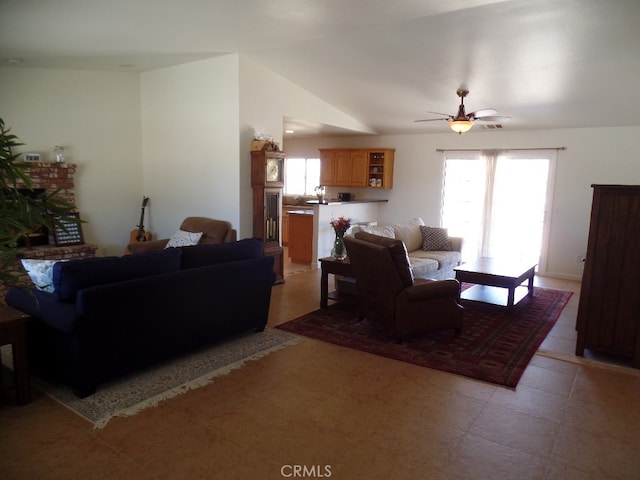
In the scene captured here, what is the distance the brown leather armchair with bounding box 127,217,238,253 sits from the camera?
5.83 m

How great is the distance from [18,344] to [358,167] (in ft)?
23.0

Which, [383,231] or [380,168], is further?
[380,168]

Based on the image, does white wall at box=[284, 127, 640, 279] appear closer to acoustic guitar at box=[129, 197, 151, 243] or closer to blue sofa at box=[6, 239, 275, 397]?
acoustic guitar at box=[129, 197, 151, 243]

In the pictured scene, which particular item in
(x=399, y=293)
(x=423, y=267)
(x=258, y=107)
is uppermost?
(x=258, y=107)

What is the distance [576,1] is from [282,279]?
4534 millimetres

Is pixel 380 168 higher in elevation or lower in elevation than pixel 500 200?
higher

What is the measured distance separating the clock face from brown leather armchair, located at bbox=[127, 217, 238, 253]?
82 centimetres

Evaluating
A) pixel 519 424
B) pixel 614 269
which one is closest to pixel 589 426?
pixel 519 424

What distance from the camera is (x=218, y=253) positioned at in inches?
156

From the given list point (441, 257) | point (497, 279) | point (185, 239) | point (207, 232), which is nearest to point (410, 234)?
point (441, 257)

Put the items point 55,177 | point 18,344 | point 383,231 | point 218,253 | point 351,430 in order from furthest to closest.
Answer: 1. point 383,231
2. point 55,177
3. point 218,253
4. point 18,344
5. point 351,430

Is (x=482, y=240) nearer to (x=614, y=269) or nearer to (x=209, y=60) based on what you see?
(x=614, y=269)

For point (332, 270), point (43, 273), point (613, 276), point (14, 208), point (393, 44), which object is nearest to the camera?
point (14, 208)

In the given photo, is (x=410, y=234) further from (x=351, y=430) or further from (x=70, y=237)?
(x=70, y=237)
